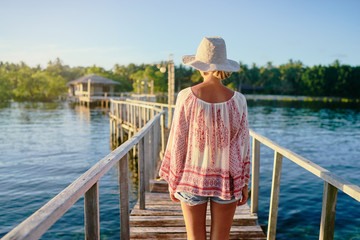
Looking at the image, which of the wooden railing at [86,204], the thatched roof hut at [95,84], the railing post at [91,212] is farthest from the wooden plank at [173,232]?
the thatched roof hut at [95,84]

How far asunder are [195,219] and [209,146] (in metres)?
0.48

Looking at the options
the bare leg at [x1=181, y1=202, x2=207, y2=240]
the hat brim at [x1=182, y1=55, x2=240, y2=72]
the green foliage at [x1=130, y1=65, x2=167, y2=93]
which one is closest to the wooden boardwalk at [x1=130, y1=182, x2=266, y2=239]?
the bare leg at [x1=181, y1=202, x2=207, y2=240]

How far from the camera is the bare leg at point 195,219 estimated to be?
196 centimetres

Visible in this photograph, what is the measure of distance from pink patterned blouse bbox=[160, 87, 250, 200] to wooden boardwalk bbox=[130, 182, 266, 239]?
157cm

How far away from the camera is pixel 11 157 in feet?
45.2

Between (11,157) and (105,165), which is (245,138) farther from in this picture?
(11,157)

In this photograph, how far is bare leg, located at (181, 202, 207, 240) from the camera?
1965mm

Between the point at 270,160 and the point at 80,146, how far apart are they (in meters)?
9.71

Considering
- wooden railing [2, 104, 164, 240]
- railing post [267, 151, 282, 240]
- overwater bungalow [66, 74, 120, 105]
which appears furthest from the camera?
overwater bungalow [66, 74, 120, 105]

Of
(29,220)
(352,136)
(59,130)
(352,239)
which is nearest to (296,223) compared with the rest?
(352,239)

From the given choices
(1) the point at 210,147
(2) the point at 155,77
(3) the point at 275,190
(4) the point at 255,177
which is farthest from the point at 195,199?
(2) the point at 155,77

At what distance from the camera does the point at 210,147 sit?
191 centimetres

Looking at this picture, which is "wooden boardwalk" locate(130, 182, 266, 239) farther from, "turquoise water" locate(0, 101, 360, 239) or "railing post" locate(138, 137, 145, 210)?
"turquoise water" locate(0, 101, 360, 239)

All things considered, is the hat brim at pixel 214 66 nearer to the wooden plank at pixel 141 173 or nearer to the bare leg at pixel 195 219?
the bare leg at pixel 195 219
